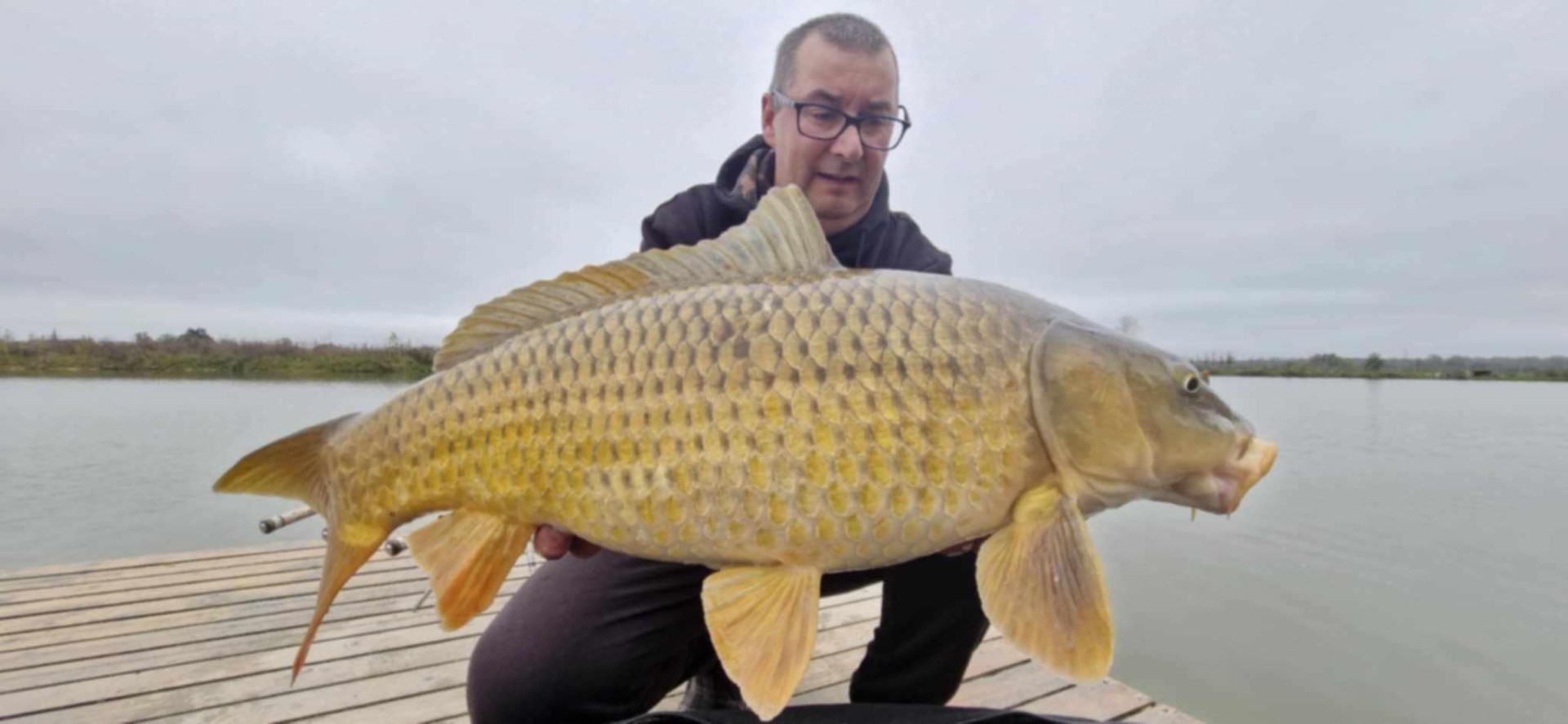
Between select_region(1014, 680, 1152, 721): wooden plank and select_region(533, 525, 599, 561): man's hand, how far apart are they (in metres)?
1.39

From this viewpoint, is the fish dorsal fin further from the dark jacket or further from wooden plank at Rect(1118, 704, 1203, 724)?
wooden plank at Rect(1118, 704, 1203, 724)

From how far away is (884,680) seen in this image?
191 centimetres

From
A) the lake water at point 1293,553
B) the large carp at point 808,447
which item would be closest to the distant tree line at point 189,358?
the lake water at point 1293,553

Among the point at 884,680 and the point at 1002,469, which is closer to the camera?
the point at 1002,469

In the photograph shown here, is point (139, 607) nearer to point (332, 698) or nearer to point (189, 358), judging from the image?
point (332, 698)

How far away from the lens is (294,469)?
1331 millimetres

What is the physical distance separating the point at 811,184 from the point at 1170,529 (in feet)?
20.0

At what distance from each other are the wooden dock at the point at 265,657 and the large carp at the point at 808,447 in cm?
125

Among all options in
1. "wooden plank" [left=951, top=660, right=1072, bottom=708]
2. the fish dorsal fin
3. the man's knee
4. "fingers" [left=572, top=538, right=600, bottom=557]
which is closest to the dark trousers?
the man's knee

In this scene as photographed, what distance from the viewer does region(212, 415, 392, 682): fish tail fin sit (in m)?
1.29

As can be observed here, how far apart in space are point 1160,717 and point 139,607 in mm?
3479

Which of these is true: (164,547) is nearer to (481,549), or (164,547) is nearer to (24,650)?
(24,650)

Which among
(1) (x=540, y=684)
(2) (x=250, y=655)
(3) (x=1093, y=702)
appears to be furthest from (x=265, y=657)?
(3) (x=1093, y=702)

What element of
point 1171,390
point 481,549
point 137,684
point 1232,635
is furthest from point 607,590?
point 1232,635
